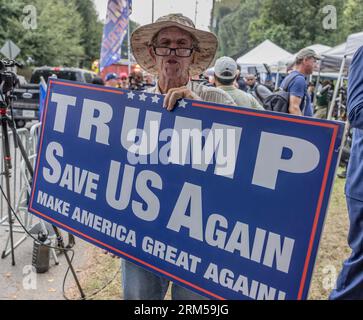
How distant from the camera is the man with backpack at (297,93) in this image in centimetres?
487

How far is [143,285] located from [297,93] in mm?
3774

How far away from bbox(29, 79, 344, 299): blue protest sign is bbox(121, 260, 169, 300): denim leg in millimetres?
125

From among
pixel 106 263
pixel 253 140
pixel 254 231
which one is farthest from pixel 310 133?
pixel 106 263

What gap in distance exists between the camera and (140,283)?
1837mm

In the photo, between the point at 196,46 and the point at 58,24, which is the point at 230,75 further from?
the point at 58,24

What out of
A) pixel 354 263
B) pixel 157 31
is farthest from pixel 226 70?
pixel 354 263

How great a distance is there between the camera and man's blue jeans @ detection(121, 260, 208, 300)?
5.97 ft

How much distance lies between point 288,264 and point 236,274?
0.71 ft

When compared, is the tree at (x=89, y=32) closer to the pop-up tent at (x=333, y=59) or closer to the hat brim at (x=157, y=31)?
the pop-up tent at (x=333, y=59)

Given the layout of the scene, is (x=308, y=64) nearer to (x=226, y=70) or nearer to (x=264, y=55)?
(x=226, y=70)

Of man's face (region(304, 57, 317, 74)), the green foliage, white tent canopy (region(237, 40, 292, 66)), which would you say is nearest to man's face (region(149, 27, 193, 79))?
man's face (region(304, 57, 317, 74))

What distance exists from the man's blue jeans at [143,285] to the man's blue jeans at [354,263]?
96cm

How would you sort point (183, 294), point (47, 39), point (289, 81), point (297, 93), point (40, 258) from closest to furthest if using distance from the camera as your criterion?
point (183, 294) → point (40, 258) → point (297, 93) → point (289, 81) → point (47, 39)

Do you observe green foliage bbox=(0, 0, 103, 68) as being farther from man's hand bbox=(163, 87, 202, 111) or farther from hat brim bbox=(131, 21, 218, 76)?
man's hand bbox=(163, 87, 202, 111)
